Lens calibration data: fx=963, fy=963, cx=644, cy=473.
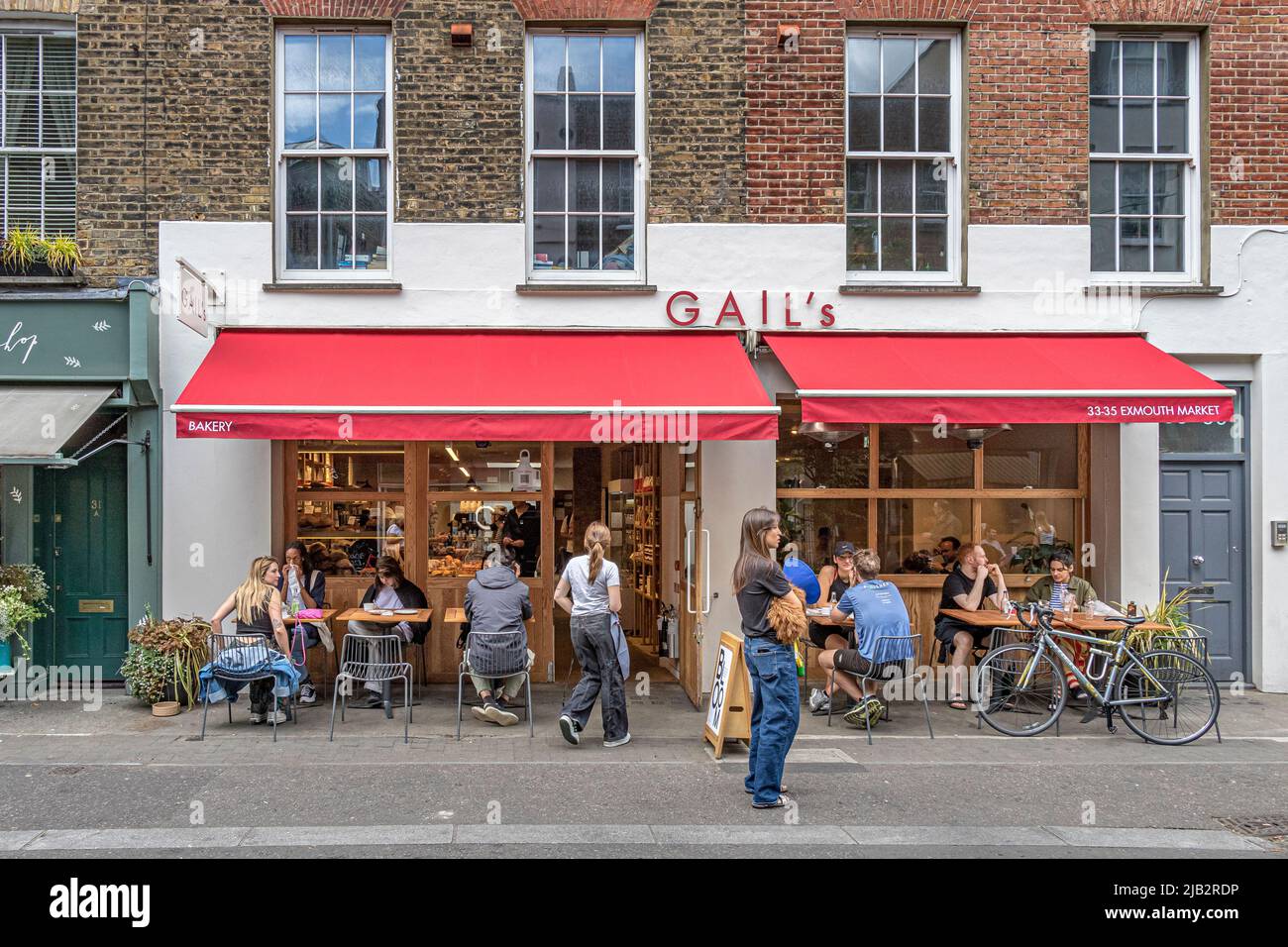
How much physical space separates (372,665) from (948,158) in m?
7.58

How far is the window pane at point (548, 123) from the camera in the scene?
32.3 feet

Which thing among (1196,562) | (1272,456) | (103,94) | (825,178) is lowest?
(1196,562)

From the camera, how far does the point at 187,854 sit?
17.9 feet

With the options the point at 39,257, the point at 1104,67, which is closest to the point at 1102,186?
the point at 1104,67

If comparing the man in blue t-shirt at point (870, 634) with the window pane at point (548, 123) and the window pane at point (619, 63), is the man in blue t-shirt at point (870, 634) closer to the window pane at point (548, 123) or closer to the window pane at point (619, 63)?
the window pane at point (548, 123)

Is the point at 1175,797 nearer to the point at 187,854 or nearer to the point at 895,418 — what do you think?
the point at 895,418

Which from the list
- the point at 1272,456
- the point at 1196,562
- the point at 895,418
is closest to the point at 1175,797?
the point at 895,418

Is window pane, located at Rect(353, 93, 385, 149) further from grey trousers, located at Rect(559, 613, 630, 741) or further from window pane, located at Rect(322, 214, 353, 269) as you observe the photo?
grey trousers, located at Rect(559, 613, 630, 741)

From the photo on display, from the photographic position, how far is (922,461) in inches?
406

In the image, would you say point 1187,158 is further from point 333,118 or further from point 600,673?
point 333,118

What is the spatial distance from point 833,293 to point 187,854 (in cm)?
742

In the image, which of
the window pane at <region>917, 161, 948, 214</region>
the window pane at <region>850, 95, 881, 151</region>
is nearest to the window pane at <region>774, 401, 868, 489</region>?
the window pane at <region>917, 161, 948, 214</region>

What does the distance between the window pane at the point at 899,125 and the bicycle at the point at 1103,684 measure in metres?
4.87

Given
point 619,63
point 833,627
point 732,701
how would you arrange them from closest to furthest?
point 732,701, point 833,627, point 619,63
